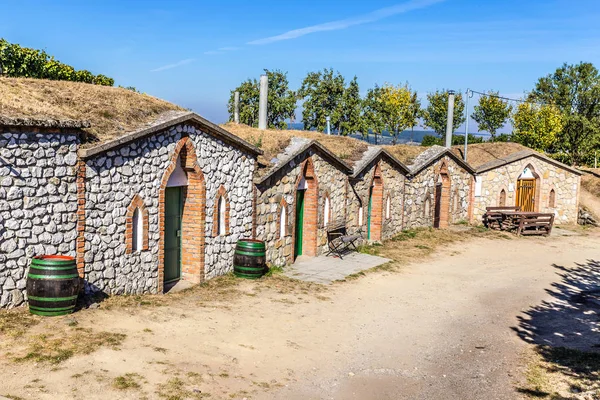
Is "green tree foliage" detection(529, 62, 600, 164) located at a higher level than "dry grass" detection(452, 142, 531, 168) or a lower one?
higher

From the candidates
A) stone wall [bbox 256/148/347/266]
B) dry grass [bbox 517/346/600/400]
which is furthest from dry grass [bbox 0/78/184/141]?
dry grass [bbox 517/346/600/400]

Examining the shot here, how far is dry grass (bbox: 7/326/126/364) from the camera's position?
7.80m

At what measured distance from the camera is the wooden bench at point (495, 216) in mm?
25656


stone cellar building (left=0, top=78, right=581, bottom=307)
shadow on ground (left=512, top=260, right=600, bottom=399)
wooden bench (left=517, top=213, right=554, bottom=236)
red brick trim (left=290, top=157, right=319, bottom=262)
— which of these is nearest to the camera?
shadow on ground (left=512, top=260, right=600, bottom=399)

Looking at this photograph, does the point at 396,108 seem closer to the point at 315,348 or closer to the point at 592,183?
the point at 592,183

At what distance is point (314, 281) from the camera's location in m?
14.5

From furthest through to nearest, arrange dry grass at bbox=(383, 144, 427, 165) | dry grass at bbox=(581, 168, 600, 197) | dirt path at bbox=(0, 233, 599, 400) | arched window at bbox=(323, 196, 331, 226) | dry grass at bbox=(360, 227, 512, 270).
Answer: dry grass at bbox=(581, 168, 600, 197) → dry grass at bbox=(383, 144, 427, 165) → dry grass at bbox=(360, 227, 512, 270) → arched window at bbox=(323, 196, 331, 226) → dirt path at bbox=(0, 233, 599, 400)

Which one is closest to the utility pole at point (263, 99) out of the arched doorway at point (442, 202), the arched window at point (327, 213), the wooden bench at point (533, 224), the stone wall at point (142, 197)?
the arched window at point (327, 213)

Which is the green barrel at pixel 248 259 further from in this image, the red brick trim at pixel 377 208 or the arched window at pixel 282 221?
the red brick trim at pixel 377 208

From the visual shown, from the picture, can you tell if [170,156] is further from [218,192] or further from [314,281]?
[314,281]

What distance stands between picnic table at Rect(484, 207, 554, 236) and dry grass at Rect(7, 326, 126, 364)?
19.8 m

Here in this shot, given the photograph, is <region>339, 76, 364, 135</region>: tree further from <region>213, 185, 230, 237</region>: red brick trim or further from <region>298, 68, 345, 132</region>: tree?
<region>213, 185, 230, 237</region>: red brick trim

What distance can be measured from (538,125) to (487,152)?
11540 millimetres

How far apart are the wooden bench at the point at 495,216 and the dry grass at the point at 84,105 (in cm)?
1674
